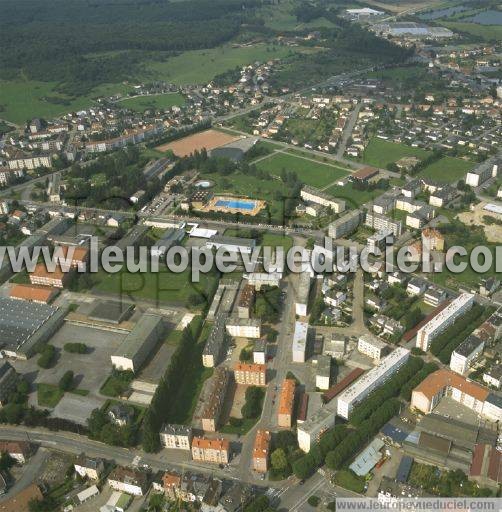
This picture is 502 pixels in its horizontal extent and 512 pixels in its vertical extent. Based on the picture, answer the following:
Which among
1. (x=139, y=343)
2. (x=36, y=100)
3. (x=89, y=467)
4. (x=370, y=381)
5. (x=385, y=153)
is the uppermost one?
(x=36, y=100)

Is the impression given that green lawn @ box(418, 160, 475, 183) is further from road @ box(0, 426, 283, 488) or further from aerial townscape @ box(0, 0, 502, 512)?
road @ box(0, 426, 283, 488)

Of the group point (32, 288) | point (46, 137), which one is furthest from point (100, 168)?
point (32, 288)

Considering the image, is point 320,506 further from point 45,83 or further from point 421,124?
point 45,83

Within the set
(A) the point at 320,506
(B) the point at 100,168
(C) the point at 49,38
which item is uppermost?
(C) the point at 49,38

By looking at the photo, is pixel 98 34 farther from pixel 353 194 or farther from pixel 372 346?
pixel 372 346

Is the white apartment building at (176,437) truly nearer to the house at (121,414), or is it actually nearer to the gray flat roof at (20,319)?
the house at (121,414)

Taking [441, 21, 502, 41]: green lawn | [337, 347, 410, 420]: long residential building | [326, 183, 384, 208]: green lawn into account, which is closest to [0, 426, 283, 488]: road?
[337, 347, 410, 420]: long residential building

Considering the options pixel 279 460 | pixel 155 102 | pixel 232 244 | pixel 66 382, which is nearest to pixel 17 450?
pixel 66 382
